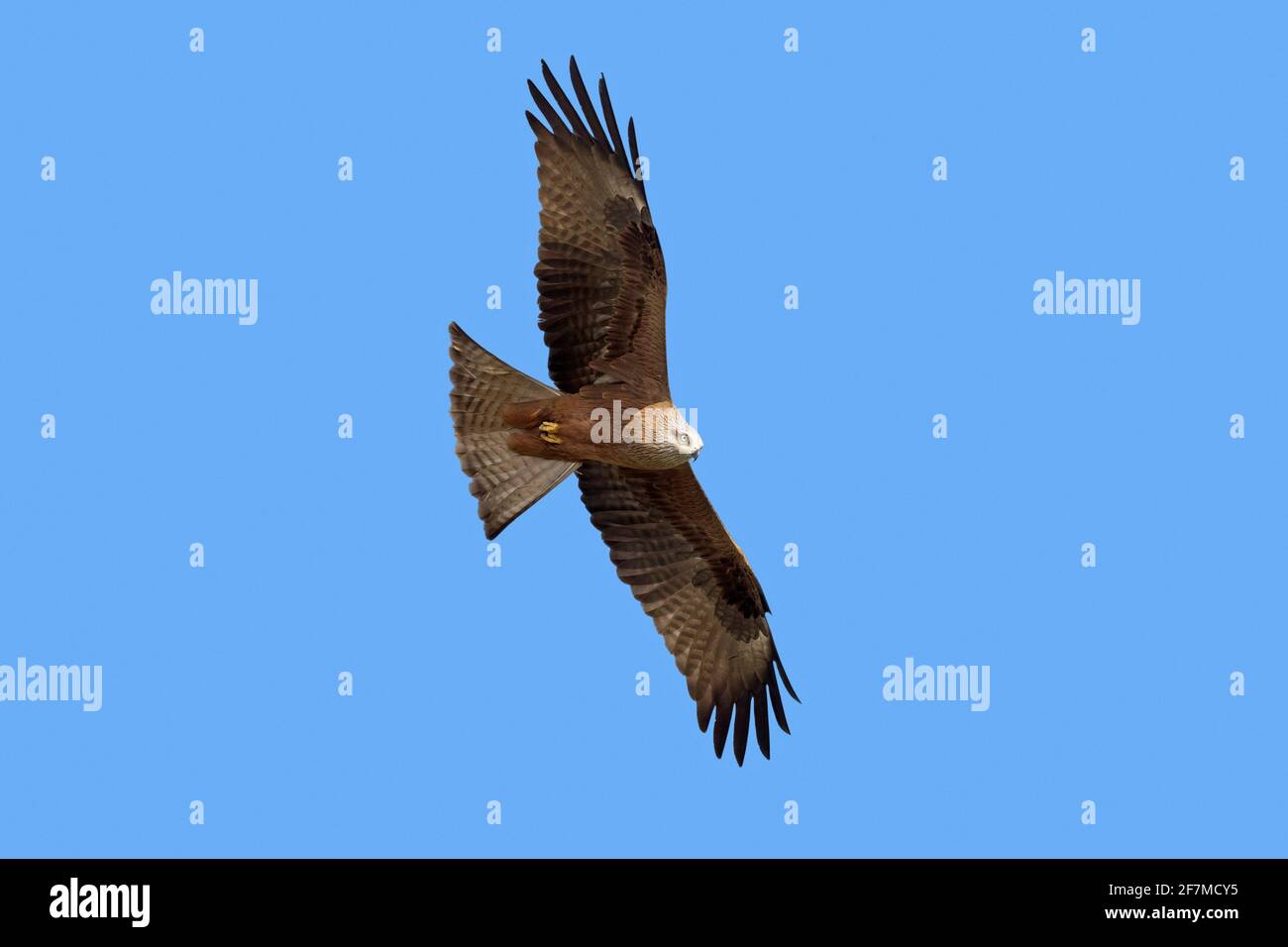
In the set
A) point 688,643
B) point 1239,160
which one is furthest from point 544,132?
point 1239,160

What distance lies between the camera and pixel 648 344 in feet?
34.0

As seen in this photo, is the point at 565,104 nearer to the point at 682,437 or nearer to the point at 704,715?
the point at 682,437

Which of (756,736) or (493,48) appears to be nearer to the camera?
(493,48)

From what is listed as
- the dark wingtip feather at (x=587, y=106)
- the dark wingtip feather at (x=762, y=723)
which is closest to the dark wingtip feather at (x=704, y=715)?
the dark wingtip feather at (x=762, y=723)

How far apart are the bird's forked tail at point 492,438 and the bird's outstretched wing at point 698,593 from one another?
48cm

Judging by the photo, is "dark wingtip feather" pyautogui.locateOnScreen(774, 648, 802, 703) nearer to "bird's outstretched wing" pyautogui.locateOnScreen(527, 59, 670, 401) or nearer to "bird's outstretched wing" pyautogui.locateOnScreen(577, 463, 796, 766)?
"bird's outstretched wing" pyautogui.locateOnScreen(577, 463, 796, 766)

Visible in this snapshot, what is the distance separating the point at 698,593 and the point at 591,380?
→ 1.66 m

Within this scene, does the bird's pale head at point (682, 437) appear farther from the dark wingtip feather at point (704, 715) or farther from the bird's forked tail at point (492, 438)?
the dark wingtip feather at point (704, 715)

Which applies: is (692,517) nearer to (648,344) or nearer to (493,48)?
(648,344)

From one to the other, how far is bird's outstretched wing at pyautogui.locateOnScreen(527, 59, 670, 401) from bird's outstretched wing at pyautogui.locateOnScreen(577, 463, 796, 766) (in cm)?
87
